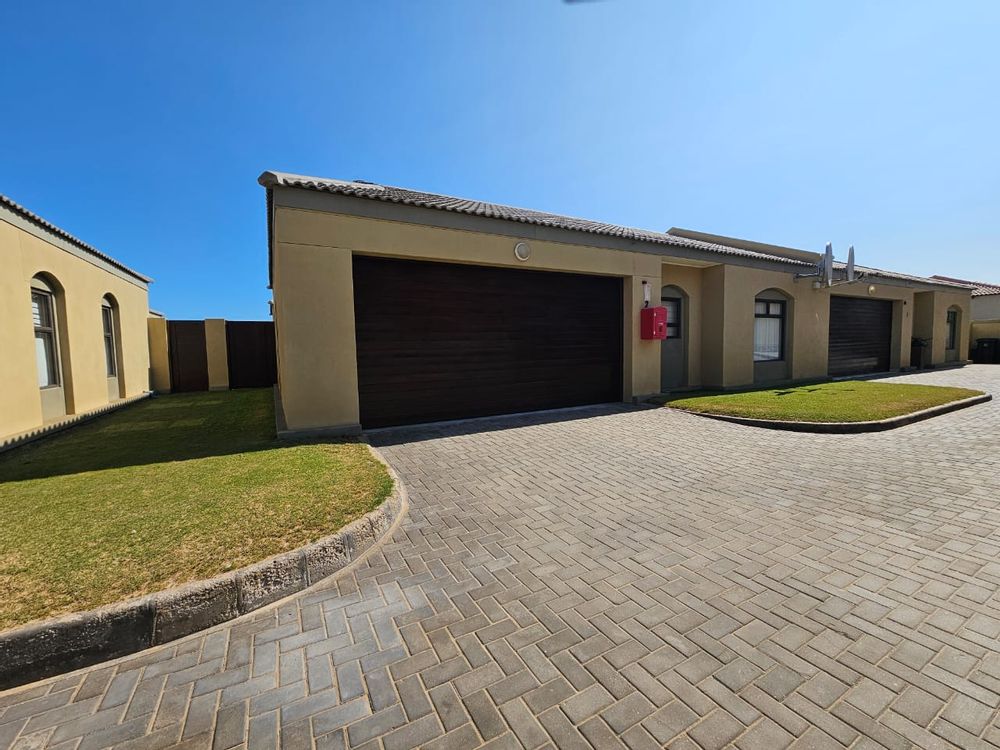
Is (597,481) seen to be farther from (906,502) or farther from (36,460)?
(36,460)

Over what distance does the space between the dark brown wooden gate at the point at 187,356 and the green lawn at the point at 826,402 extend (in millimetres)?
15909

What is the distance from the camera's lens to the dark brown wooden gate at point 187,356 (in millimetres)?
15391

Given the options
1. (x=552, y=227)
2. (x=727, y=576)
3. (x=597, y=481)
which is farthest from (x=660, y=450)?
(x=552, y=227)

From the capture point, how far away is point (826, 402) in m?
9.48

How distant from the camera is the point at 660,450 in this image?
6469 mm

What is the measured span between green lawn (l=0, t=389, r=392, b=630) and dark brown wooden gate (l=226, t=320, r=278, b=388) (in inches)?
380

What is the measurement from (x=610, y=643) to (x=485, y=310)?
280 inches

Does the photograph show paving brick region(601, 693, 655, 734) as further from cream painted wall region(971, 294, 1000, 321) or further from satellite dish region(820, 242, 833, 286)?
cream painted wall region(971, 294, 1000, 321)

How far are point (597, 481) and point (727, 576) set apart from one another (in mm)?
2143

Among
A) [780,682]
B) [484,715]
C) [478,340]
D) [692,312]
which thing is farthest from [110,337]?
[692,312]

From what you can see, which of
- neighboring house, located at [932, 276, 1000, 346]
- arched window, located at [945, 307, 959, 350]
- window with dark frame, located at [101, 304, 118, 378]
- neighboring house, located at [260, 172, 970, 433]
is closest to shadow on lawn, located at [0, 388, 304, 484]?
neighboring house, located at [260, 172, 970, 433]

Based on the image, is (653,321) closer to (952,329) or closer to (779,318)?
(779,318)

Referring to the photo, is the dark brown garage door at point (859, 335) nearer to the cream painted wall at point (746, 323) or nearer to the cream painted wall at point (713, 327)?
the cream painted wall at point (746, 323)

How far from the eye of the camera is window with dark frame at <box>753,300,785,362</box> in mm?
13516
